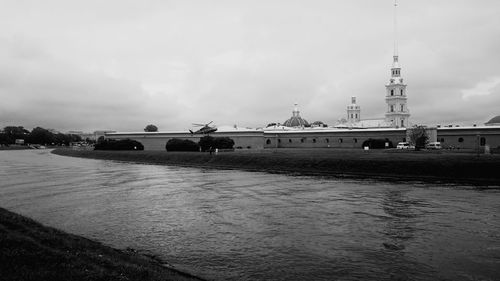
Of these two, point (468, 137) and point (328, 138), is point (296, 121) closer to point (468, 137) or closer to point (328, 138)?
point (328, 138)

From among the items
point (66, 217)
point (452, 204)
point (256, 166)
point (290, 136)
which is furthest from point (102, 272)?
point (290, 136)

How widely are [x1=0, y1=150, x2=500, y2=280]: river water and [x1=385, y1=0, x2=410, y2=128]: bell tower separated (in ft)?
299

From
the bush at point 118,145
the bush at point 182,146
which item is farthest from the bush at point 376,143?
the bush at point 118,145

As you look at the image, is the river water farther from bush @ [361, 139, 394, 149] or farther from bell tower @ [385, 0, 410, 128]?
bell tower @ [385, 0, 410, 128]

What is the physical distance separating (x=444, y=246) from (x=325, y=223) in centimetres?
475

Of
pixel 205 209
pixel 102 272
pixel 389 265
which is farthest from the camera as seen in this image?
pixel 205 209

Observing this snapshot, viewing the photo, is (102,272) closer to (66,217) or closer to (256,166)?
(66,217)

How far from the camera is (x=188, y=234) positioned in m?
15.3

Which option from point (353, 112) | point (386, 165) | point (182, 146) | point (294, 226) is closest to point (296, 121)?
point (353, 112)

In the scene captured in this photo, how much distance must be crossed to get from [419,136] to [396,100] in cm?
5080

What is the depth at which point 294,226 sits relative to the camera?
1656cm

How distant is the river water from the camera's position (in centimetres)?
1146

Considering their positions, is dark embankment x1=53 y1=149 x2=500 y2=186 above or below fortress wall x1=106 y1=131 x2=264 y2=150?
below

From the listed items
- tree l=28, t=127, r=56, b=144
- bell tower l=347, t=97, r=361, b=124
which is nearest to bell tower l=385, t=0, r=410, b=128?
bell tower l=347, t=97, r=361, b=124
